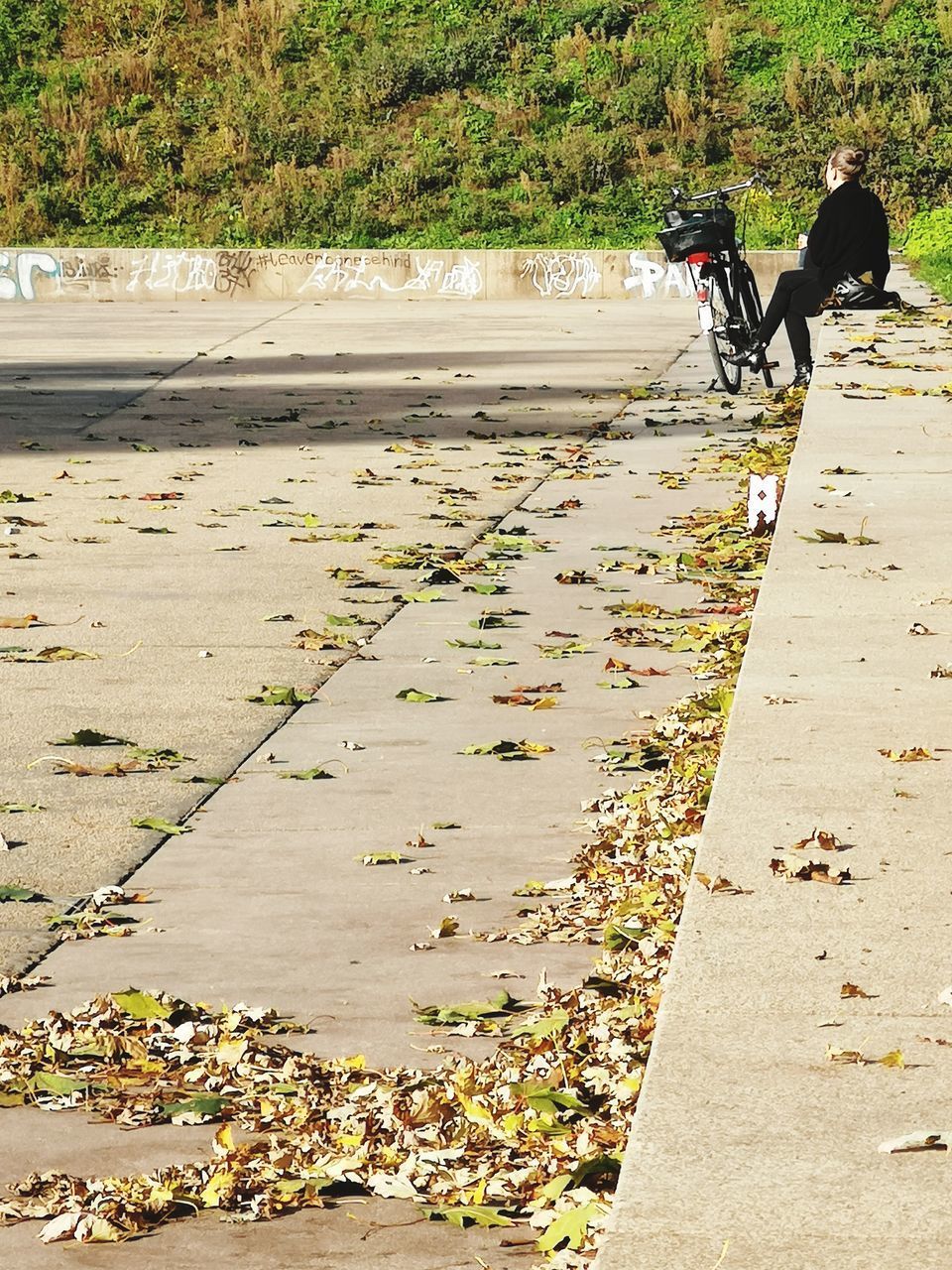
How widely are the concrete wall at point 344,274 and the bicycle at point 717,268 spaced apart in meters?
14.1

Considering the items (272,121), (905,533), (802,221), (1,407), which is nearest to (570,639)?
(905,533)

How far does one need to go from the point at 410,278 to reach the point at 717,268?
1662 cm

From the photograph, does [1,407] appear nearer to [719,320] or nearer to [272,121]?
[719,320]

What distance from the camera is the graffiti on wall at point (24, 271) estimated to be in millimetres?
32562

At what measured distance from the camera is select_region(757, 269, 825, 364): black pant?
15.1m

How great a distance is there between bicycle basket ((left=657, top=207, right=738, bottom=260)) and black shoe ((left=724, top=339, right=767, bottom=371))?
0.76 meters

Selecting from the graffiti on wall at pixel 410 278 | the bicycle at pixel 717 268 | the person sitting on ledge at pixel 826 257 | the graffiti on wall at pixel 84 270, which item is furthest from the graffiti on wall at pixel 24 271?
the person sitting on ledge at pixel 826 257

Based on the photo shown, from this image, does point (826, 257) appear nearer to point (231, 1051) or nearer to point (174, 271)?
point (231, 1051)

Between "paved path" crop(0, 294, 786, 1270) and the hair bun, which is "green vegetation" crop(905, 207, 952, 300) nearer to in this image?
the hair bun

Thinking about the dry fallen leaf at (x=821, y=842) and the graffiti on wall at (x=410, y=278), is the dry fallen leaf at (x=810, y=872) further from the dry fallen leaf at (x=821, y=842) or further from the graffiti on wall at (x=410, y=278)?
the graffiti on wall at (x=410, y=278)

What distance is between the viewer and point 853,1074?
3.01m

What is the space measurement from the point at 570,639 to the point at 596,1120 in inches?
173

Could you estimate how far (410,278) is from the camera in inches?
1239

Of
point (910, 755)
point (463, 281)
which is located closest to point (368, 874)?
point (910, 755)
